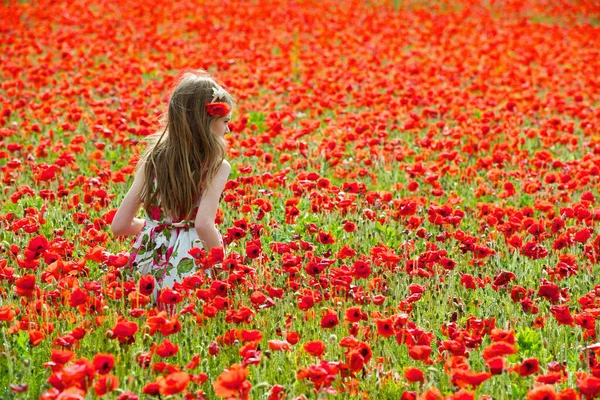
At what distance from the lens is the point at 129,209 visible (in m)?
4.75

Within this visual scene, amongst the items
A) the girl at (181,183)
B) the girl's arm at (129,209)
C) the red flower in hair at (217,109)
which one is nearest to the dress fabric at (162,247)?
the girl at (181,183)

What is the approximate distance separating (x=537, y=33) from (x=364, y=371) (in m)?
14.1

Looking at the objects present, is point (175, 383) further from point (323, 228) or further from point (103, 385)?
point (323, 228)

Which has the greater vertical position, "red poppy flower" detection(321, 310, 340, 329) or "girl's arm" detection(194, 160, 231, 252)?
"girl's arm" detection(194, 160, 231, 252)

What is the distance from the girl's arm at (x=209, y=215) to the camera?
457cm

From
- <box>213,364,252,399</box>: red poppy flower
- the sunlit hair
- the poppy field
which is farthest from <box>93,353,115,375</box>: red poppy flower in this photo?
the sunlit hair

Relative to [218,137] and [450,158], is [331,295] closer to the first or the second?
[218,137]

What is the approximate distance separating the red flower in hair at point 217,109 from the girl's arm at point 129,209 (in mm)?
570

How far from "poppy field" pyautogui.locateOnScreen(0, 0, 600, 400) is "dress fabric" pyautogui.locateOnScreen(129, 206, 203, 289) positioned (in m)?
0.13

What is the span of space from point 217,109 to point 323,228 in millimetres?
1579

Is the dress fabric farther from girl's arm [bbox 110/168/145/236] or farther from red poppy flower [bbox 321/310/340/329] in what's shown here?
red poppy flower [bbox 321/310/340/329]

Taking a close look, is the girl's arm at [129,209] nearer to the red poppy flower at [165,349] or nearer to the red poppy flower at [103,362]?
the red poppy flower at [165,349]

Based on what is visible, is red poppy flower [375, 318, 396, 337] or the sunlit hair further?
the sunlit hair

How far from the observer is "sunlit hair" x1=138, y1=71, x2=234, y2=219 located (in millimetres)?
4688
